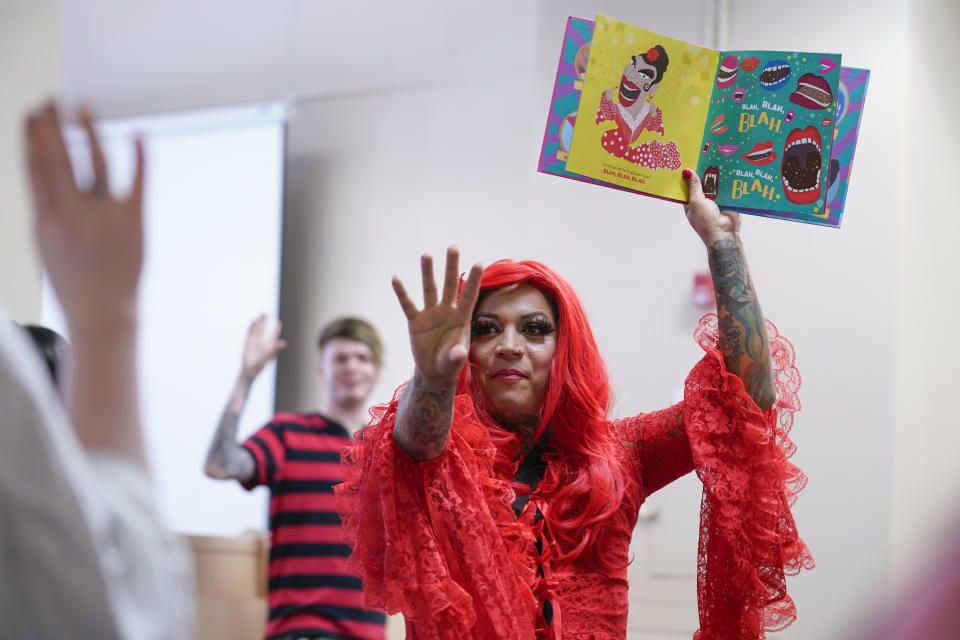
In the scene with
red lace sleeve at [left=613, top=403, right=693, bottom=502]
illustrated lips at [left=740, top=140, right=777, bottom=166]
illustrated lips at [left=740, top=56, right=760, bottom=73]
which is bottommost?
red lace sleeve at [left=613, top=403, right=693, bottom=502]

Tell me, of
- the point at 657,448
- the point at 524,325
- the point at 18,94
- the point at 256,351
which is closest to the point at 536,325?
the point at 524,325

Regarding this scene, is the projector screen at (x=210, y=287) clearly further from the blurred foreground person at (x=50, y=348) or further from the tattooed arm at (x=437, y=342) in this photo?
the tattooed arm at (x=437, y=342)

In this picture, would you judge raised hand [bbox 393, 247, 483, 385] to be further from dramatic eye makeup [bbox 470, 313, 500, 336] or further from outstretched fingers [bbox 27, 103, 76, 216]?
outstretched fingers [bbox 27, 103, 76, 216]

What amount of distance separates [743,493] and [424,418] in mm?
582

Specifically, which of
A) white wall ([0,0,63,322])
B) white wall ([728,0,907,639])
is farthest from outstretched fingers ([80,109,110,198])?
white wall ([728,0,907,639])

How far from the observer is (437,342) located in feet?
4.74

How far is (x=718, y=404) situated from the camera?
5.64 ft

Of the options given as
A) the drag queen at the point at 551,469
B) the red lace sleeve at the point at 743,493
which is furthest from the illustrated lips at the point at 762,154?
the red lace sleeve at the point at 743,493

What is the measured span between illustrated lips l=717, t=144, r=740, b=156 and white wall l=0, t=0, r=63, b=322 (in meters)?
1.63

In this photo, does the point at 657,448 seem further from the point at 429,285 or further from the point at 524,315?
the point at 429,285

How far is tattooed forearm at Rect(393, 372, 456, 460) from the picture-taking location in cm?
147

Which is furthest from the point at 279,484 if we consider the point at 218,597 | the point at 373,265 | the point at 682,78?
the point at 682,78

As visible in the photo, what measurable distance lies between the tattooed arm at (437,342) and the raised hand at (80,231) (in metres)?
0.72

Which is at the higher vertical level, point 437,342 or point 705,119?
point 705,119
